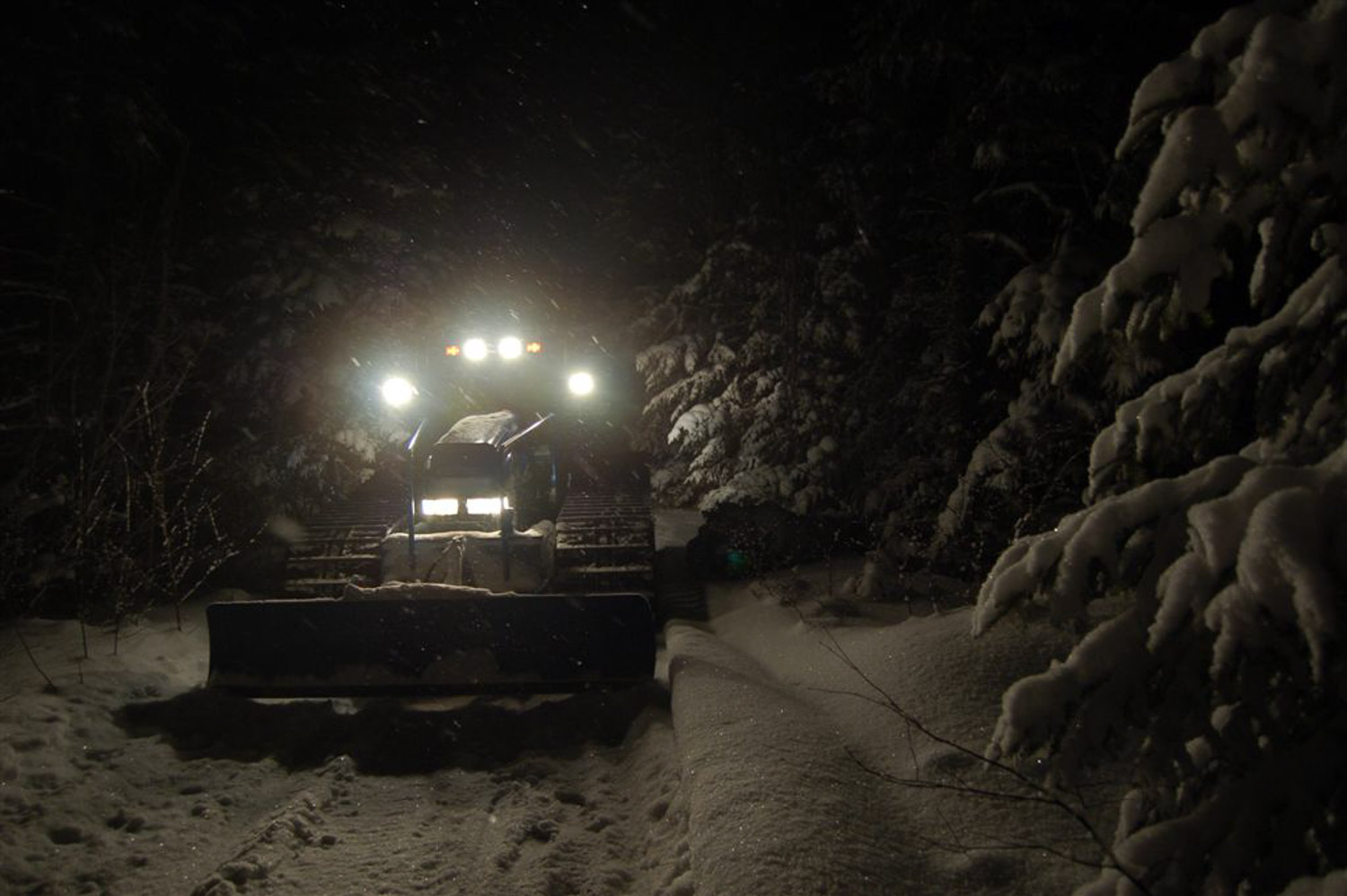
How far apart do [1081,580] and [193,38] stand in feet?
53.1

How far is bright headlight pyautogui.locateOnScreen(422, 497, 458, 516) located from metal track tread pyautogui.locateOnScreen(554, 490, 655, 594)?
64.3 inches

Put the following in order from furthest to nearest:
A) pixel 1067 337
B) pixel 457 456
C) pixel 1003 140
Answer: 1. pixel 457 456
2. pixel 1003 140
3. pixel 1067 337

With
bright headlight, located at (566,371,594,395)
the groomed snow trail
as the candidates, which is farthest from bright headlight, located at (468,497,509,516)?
bright headlight, located at (566,371,594,395)

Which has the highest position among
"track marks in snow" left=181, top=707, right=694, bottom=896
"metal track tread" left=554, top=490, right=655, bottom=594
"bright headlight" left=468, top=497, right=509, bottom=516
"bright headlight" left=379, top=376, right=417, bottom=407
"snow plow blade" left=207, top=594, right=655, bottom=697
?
"bright headlight" left=379, top=376, right=417, bottom=407

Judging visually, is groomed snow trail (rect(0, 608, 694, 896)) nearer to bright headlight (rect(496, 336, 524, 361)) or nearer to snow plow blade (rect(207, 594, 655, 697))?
snow plow blade (rect(207, 594, 655, 697))

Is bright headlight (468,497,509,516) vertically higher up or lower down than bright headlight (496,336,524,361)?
lower down

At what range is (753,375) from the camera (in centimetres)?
1595

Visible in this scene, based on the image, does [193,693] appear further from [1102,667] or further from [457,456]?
[1102,667]

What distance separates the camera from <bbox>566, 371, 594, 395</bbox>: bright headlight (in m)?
16.2

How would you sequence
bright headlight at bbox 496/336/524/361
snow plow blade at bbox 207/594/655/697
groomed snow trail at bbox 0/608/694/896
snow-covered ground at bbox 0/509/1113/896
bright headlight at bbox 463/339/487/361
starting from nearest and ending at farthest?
1. snow-covered ground at bbox 0/509/1113/896
2. groomed snow trail at bbox 0/608/694/896
3. snow plow blade at bbox 207/594/655/697
4. bright headlight at bbox 463/339/487/361
5. bright headlight at bbox 496/336/524/361

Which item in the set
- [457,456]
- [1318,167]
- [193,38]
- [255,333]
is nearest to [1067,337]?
[1318,167]

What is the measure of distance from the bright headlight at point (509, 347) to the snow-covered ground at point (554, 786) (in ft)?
24.4

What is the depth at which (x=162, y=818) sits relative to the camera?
5.08 meters

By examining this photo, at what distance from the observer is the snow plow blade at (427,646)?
746 centimetres
